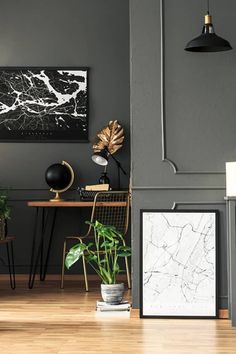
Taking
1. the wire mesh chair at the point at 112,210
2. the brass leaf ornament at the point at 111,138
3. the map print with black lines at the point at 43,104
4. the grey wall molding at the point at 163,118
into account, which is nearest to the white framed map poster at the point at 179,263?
the grey wall molding at the point at 163,118

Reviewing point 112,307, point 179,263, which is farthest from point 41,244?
point 179,263

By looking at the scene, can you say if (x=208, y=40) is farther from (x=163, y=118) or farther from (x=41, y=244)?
(x=41, y=244)

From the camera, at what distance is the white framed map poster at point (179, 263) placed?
5629mm

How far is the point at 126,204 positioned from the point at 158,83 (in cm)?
191

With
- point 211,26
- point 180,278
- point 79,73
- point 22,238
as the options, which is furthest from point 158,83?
point 22,238

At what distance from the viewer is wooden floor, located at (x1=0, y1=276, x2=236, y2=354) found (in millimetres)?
4590

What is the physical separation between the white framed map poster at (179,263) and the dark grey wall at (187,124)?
83 millimetres

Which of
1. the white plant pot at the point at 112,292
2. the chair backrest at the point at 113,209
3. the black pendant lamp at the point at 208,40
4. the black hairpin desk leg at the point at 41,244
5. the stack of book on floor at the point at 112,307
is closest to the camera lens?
the black pendant lamp at the point at 208,40

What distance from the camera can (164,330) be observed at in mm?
5164

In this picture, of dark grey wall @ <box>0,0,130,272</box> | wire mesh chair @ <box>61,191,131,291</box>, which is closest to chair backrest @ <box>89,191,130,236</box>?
wire mesh chair @ <box>61,191,131,291</box>

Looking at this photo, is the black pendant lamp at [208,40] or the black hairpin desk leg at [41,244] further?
the black hairpin desk leg at [41,244]

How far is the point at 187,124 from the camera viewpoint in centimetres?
573

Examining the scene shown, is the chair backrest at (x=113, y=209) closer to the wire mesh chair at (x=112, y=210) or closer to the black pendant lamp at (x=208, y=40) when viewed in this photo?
the wire mesh chair at (x=112, y=210)

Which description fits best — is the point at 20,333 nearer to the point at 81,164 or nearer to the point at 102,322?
the point at 102,322
